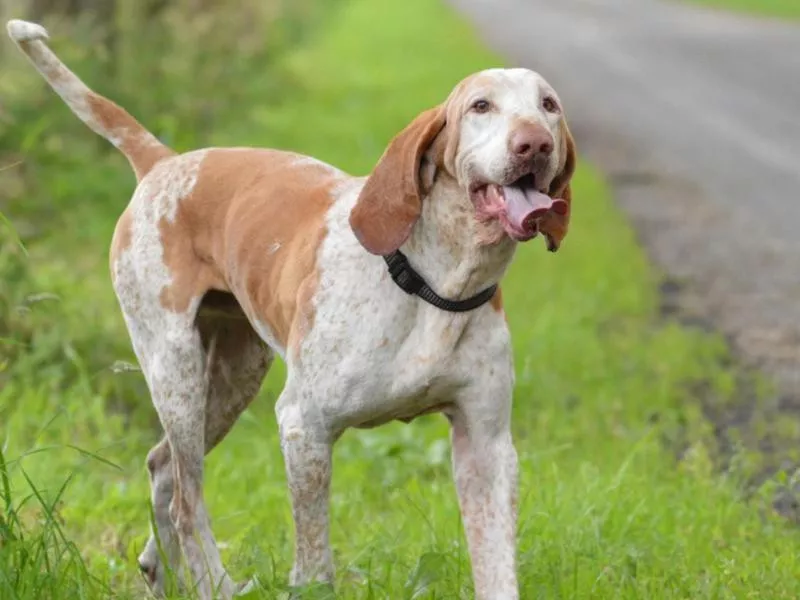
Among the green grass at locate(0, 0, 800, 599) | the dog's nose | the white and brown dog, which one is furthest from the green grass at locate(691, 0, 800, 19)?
the dog's nose

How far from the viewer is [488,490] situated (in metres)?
4.57

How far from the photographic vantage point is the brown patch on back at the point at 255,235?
476 cm

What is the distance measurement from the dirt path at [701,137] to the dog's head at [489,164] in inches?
156

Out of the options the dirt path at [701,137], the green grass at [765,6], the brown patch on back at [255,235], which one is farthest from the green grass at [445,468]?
the green grass at [765,6]

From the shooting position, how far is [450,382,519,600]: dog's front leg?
4496 mm

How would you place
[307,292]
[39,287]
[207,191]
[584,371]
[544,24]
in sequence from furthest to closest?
[544,24] < [584,371] < [39,287] < [207,191] < [307,292]

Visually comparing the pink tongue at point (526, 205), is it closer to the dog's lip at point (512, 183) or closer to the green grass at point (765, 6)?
the dog's lip at point (512, 183)

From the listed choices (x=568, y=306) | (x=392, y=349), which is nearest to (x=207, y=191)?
(x=392, y=349)

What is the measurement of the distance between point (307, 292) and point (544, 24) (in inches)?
904

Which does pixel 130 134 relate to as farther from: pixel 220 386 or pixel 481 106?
pixel 481 106

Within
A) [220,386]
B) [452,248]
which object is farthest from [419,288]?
[220,386]

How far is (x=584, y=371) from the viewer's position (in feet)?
26.7

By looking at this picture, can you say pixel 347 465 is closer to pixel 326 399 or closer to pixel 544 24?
pixel 326 399

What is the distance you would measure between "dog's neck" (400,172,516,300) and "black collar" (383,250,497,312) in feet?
0.05
